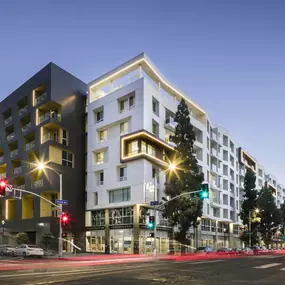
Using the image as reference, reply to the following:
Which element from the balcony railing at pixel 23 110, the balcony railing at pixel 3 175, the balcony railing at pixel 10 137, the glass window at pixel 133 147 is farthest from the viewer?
the balcony railing at pixel 3 175

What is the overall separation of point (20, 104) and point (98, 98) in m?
15.1

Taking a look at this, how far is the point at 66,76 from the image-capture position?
201ft

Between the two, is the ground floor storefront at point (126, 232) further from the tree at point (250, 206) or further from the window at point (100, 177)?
the tree at point (250, 206)

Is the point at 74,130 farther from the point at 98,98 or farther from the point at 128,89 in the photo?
the point at 128,89

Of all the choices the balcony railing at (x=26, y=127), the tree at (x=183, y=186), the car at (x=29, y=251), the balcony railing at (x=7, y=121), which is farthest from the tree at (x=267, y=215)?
the balcony railing at (x=7, y=121)

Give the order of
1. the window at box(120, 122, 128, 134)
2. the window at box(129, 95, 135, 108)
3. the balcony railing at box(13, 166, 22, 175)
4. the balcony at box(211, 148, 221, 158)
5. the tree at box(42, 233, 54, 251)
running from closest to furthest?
the tree at box(42, 233, 54, 251) < the window at box(129, 95, 135, 108) < the window at box(120, 122, 128, 134) < the balcony railing at box(13, 166, 22, 175) < the balcony at box(211, 148, 221, 158)

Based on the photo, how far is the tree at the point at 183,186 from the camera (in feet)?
151

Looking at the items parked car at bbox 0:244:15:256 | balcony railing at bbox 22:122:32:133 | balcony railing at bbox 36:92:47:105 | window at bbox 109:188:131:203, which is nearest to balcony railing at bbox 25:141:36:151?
balcony railing at bbox 22:122:32:133

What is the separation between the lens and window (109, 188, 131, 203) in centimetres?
5475

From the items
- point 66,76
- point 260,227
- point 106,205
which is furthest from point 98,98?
point 260,227

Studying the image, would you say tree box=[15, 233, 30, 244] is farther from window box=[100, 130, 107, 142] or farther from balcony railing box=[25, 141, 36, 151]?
window box=[100, 130, 107, 142]

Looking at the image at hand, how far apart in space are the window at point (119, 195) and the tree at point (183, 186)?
8775 millimetres

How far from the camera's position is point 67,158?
60.2 metres

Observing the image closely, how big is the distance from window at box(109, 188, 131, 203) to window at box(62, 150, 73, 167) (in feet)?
27.7
